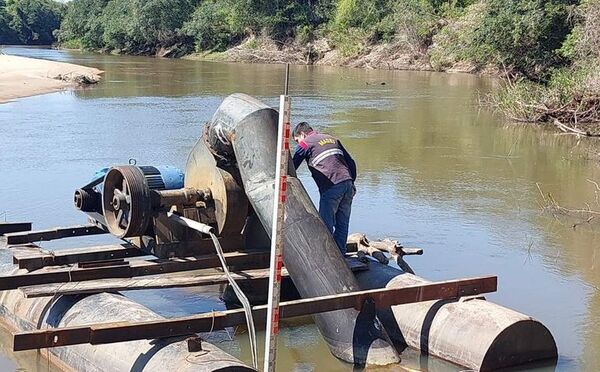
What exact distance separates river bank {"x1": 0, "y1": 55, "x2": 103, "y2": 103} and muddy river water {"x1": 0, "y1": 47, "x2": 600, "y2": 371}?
1185mm

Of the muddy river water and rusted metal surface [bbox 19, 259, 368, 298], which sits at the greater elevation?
rusted metal surface [bbox 19, 259, 368, 298]

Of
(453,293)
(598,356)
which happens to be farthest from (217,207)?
(598,356)

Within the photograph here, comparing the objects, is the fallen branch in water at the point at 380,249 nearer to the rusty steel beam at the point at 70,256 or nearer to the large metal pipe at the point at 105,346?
the rusty steel beam at the point at 70,256

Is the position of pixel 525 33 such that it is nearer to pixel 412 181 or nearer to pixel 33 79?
pixel 412 181

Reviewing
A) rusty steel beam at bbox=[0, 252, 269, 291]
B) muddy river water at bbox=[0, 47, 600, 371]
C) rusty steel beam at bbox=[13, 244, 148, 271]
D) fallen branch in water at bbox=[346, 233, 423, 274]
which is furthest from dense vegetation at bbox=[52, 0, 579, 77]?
rusty steel beam at bbox=[13, 244, 148, 271]

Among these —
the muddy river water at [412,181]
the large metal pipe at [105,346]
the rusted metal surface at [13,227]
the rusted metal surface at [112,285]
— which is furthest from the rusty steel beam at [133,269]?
the rusted metal surface at [13,227]

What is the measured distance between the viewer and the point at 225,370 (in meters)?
5.39

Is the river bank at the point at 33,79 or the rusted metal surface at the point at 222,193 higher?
the rusted metal surface at the point at 222,193

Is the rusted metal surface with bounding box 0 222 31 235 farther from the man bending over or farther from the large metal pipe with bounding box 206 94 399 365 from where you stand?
the man bending over

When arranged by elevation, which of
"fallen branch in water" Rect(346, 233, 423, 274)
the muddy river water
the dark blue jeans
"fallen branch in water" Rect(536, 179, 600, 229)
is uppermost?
the dark blue jeans

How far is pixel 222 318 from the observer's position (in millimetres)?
6008

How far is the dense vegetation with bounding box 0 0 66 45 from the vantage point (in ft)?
371

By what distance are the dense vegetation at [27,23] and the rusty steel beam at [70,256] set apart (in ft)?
362

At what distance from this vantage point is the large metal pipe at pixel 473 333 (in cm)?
661
